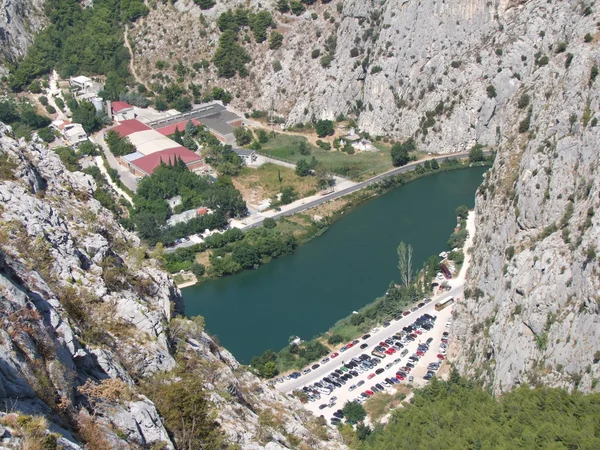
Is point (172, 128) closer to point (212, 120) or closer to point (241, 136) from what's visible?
point (212, 120)

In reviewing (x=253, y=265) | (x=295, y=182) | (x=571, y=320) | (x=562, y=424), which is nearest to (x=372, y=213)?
(x=295, y=182)

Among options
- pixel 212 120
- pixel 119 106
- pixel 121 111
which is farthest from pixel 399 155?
pixel 119 106

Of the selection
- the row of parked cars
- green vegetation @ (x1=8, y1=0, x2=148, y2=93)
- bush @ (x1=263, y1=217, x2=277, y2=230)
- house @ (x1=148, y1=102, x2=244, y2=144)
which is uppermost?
green vegetation @ (x1=8, y1=0, x2=148, y2=93)

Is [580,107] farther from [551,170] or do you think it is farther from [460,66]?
[460,66]

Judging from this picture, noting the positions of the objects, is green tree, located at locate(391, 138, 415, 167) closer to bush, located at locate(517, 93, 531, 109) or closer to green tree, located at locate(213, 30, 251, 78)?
green tree, located at locate(213, 30, 251, 78)

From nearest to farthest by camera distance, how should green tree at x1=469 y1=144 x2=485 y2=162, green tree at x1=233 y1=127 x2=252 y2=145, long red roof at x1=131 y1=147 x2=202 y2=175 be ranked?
long red roof at x1=131 y1=147 x2=202 y2=175 → green tree at x1=469 y1=144 x2=485 y2=162 → green tree at x1=233 y1=127 x2=252 y2=145

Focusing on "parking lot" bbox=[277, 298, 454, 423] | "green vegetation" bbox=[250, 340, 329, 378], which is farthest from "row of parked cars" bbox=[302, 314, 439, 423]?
"green vegetation" bbox=[250, 340, 329, 378]

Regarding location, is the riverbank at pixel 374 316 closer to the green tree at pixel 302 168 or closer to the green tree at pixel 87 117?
the green tree at pixel 302 168
